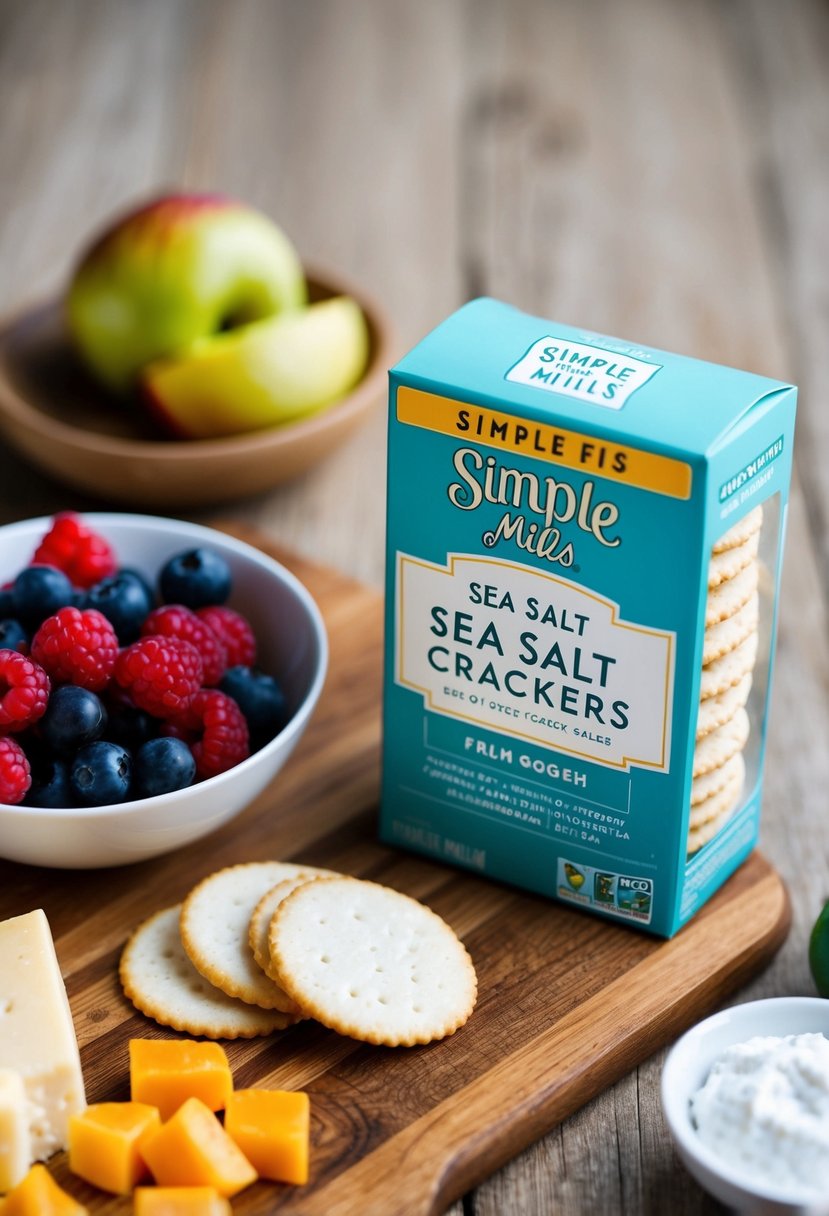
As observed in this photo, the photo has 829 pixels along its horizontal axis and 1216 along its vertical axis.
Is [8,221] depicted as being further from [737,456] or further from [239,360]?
[737,456]

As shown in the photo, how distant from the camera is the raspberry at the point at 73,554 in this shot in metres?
1.41

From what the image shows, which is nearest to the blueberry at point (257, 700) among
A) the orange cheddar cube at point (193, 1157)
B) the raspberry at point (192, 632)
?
the raspberry at point (192, 632)

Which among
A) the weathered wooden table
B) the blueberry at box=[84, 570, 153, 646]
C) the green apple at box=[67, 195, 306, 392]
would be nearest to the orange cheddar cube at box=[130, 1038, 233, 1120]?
the blueberry at box=[84, 570, 153, 646]

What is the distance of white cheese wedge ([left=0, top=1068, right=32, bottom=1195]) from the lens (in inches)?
38.7

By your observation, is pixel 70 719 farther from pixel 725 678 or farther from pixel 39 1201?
pixel 725 678

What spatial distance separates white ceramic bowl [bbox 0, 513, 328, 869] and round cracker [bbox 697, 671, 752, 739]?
36 cm

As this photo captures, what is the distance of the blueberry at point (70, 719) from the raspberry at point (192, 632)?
12cm

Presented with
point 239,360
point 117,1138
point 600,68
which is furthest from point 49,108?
point 117,1138

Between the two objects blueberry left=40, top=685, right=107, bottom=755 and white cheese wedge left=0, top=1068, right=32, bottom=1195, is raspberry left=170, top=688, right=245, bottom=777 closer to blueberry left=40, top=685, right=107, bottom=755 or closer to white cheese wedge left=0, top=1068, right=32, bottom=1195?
blueberry left=40, top=685, right=107, bottom=755

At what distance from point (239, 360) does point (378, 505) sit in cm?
27

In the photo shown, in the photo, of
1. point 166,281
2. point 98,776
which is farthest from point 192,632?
point 166,281

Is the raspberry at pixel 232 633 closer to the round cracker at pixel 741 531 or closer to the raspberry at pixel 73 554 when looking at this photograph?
the raspberry at pixel 73 554

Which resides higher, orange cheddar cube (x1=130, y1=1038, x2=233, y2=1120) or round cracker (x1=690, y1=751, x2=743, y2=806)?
round cracker (x1=690, y1=751, x2=743, y2=806)

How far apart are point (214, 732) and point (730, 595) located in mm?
450
